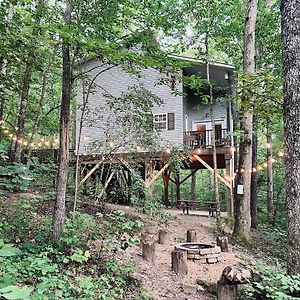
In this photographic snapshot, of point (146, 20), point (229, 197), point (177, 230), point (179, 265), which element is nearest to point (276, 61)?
point (229, 197)

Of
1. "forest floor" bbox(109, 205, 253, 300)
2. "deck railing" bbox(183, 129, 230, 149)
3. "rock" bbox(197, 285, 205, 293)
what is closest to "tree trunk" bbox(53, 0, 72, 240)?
"forest floor" bbox(109, 205, 253, 300)

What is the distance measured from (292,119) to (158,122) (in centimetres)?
1031

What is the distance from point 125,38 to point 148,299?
4.57 m

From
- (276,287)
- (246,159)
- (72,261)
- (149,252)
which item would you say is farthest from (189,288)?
(246,159)

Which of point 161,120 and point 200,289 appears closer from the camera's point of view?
point 200,289

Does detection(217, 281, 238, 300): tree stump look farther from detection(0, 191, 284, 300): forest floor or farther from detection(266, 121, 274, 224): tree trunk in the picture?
detection(266, 121, 274, 224): tree trunk

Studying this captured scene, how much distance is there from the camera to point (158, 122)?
14695 millimetres

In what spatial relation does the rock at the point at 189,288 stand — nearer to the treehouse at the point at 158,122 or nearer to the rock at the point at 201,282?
the rock at the point at 201,282

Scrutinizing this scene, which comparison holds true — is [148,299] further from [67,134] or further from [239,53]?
[239,53]

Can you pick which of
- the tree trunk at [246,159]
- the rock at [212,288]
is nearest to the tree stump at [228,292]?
the rock at [212,288]

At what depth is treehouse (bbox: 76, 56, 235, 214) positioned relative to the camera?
27.4 feet

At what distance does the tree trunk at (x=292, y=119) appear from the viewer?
4.41 m

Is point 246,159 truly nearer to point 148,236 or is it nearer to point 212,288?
point 148,236

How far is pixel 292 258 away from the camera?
440 cm
